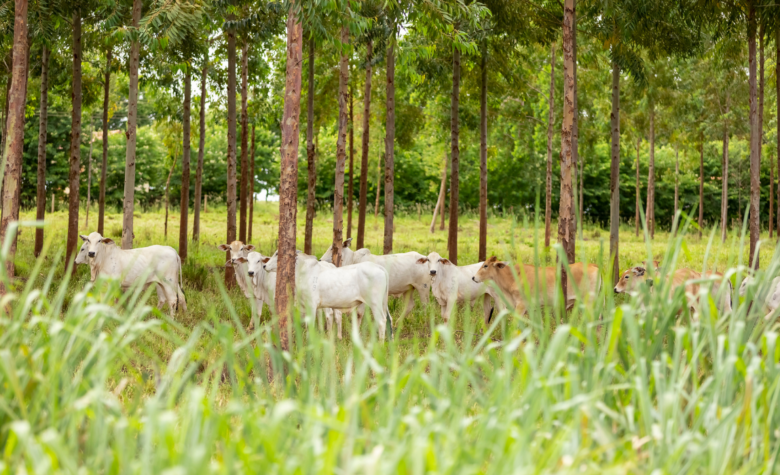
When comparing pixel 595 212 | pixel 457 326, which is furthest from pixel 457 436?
pixel 595 212

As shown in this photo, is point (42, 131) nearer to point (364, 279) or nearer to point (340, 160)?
point (340, 160)

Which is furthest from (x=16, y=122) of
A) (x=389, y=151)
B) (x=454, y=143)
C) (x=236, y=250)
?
(x=454, y=143)

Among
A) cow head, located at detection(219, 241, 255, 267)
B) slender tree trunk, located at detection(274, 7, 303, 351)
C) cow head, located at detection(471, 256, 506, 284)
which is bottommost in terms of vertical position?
cow head, located at detection(471, 256, 506, 284)

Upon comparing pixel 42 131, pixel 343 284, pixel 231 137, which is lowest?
pixel 343 284

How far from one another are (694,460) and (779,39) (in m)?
12.5

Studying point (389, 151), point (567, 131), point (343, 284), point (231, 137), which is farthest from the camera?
point (389, 151)

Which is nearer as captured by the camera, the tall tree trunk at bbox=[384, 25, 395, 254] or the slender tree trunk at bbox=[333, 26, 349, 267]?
the slender tree trunk at bbox=[333, 26, 349, 267]

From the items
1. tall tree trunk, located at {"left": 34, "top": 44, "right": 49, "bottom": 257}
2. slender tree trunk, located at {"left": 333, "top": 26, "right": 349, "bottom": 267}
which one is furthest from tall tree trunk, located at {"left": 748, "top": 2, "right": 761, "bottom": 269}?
tall tree trunk, located at {"left": 34, "top": 44, "right": 49, "bottom": 257}

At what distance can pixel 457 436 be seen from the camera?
8.90 ft

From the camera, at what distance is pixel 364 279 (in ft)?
29.5

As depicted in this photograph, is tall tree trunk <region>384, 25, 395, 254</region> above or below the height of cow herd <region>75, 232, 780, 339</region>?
above

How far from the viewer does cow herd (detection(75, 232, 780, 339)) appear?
29.3ft

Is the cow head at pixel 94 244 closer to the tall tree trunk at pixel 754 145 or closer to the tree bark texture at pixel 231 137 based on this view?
the tree bark texture at pixel 231 137

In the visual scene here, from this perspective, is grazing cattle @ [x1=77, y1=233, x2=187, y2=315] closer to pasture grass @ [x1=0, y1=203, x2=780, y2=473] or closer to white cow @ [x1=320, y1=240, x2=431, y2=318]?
white cow @ [x1=320, y1=240, x2=431, y2=318]
